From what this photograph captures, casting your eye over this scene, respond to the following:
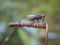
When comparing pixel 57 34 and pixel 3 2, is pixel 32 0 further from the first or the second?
pixel 57 34

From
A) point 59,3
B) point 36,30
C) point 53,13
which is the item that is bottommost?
point 36,30

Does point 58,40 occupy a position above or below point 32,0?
below

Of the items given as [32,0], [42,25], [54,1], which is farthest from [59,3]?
[42,25]

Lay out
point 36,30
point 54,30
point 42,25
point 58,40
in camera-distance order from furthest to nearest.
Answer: point 54,30 → point 58,40 → point 36,30 → point 42,25

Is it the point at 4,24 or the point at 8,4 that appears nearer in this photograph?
the point at 4,24

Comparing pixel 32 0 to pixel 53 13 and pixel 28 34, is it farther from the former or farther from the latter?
pixel 28 34

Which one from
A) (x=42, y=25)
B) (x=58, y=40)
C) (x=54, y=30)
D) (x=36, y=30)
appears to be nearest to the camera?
(x=42, y=25)
